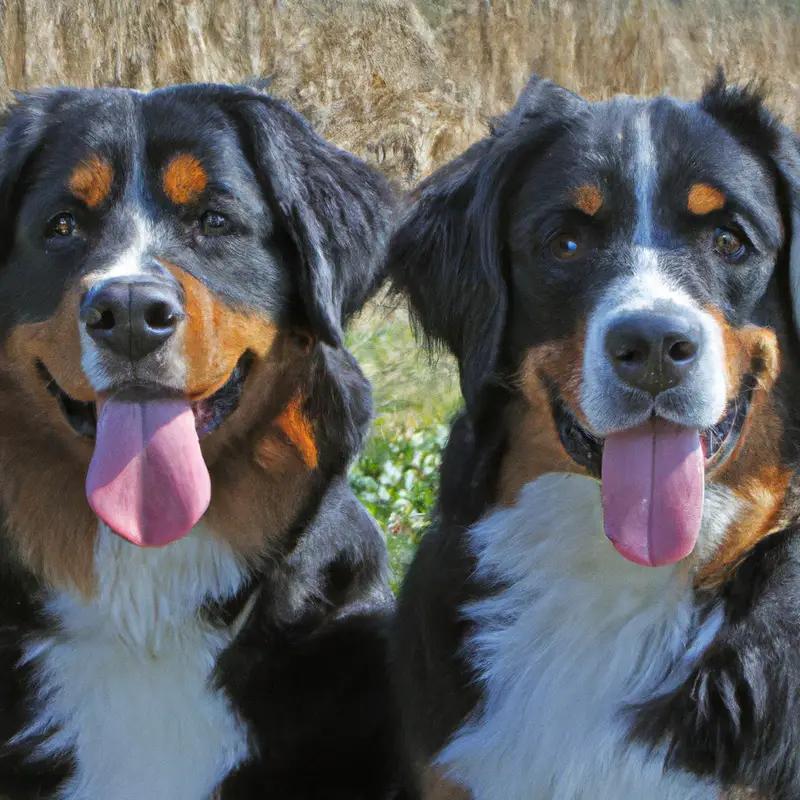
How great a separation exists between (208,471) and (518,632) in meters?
0.98

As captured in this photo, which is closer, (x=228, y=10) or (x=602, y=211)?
(x=602, y=211)

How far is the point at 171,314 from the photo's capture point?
2.99 meters

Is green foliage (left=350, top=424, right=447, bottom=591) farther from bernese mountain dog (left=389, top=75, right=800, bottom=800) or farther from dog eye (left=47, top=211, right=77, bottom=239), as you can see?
dog eye (left=47, top=211, right=77, bottom=239)

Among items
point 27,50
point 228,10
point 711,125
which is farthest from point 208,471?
point 228,10

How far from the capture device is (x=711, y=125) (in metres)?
3.01

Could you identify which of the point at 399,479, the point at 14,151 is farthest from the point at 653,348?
the point at 399,479

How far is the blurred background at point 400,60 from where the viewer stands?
7074 mm

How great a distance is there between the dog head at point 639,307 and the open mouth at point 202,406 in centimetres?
61

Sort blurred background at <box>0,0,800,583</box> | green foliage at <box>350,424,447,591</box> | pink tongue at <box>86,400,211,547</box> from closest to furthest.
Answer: pink tongue at <box>86,400,211,547</box>
green foliage at <box>350,424,447,591</box>
blurred background at <box>0,0,800,583</box>

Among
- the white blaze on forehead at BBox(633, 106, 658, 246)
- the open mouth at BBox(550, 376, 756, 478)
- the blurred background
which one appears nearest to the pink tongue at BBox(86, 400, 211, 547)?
the open mouth at BBox(550, 376, 756, 478)

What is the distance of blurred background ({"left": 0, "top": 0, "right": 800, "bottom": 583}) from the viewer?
7.07m

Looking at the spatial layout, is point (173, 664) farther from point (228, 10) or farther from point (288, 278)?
point (228, 10)

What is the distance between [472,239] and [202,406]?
859mm

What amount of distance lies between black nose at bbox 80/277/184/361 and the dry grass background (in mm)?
4710
